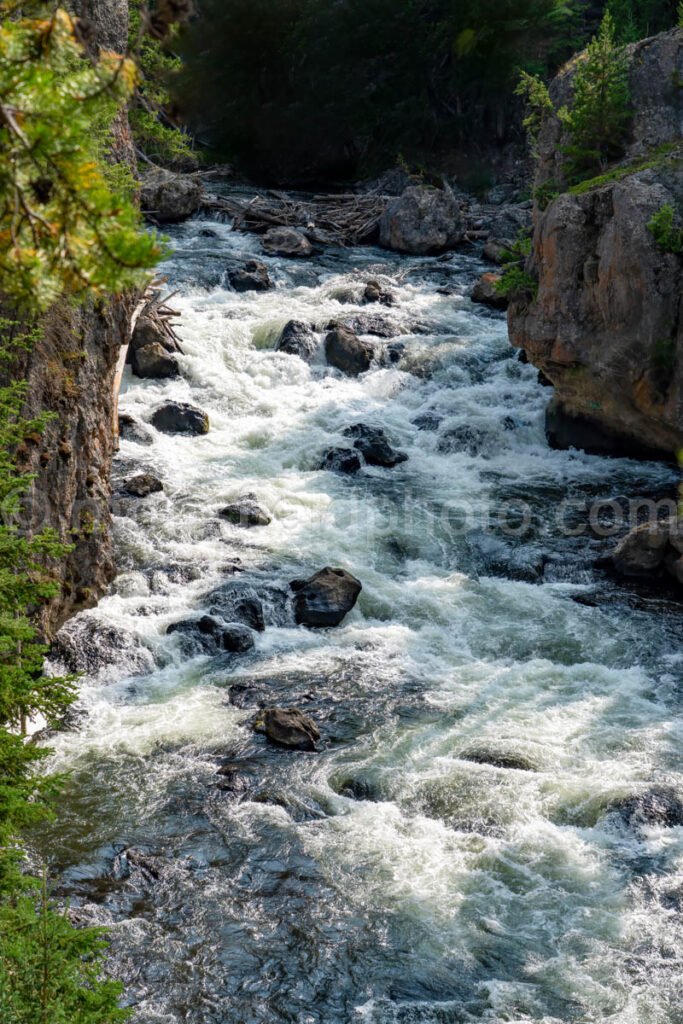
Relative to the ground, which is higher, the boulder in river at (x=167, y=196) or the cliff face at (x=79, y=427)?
the boulder in river at (x=167, y=196)

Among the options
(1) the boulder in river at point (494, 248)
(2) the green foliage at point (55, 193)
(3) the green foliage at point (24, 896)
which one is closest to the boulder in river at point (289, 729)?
(3) the green foliage at point (24, 896)

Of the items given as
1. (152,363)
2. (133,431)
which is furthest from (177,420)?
(152,363)

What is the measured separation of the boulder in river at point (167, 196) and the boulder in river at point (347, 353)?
30.2ft

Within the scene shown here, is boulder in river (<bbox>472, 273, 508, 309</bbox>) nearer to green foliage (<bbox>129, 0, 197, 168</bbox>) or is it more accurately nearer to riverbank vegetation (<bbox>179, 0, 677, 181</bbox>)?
green foliage (<bbox>129, 0, 197, 168</bbox>)

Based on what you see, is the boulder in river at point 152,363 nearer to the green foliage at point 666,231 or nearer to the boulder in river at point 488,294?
the boulder in river at point 488,294

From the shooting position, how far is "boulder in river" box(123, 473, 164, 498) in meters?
17.6

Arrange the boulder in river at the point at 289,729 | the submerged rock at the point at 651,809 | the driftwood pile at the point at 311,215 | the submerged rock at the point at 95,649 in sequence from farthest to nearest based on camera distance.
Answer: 1. the driftwood pile at the point at 311,215
2. the submerged rock at the point at 95,649
3. the boulder in river at the point at 289,729
4. the submerged rock at the point at 651,809

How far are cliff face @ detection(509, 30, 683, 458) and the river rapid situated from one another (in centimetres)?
98

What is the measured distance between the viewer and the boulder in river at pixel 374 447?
19.8 m

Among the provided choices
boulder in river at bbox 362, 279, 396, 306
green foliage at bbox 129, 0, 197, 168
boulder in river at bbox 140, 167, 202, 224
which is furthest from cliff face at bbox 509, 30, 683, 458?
boulder in river at bbox 140, 167, 202, 224

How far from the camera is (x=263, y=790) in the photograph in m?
11.4

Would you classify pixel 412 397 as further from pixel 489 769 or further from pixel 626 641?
pixel 489 769

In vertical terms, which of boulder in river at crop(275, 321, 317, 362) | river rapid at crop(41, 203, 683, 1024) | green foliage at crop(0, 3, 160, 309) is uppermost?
green foliage at crop(0, 3, 160, 309)

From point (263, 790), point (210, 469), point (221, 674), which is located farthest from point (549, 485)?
point (263, 790)
